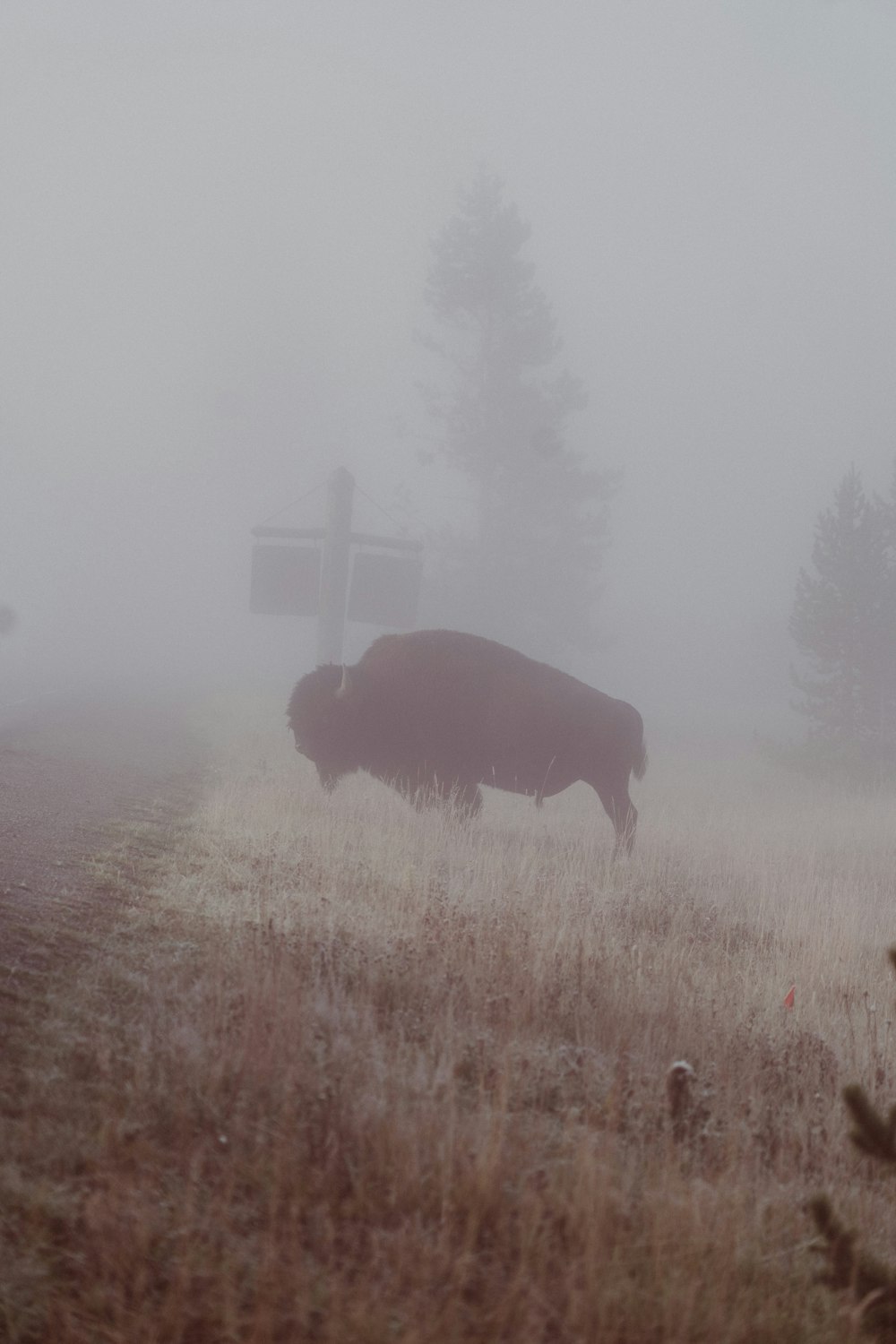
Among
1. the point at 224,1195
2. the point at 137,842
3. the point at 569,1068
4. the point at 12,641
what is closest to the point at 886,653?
the point at 137,842

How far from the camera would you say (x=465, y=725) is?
32.3ft


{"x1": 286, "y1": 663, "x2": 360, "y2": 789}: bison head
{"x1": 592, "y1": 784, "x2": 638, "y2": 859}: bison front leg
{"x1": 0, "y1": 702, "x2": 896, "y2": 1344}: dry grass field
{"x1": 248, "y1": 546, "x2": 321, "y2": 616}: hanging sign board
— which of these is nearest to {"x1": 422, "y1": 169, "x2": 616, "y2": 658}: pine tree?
{"x1": 248, "y1": 546, "x2": 321, "y2": 616}: hanging sign board

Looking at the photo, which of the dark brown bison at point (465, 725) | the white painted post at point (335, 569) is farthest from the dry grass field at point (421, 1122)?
the white painted post at point (335, 569)

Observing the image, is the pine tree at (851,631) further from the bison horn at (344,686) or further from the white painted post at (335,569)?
the bison horn at (344,686)

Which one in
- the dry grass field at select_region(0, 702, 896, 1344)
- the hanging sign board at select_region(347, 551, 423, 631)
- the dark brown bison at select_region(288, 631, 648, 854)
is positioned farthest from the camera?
the hanging sign board at select_region(347, 551, 423, 631)

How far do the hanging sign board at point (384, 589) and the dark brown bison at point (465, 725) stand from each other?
24.3 feet

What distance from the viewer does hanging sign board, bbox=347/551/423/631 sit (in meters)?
17.8

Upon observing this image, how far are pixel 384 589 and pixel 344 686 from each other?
812cm

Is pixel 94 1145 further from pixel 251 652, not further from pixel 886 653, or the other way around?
pixel 251 652

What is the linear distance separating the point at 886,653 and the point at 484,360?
14482 mm

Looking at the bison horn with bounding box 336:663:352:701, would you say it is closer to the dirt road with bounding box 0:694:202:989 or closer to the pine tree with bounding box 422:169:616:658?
the dirt road with bounding box 0:694:202:989

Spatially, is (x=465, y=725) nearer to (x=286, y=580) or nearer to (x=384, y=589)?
(x=384, y=589)

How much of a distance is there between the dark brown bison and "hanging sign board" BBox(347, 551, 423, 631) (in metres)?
7.41

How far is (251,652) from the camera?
6488 cm
